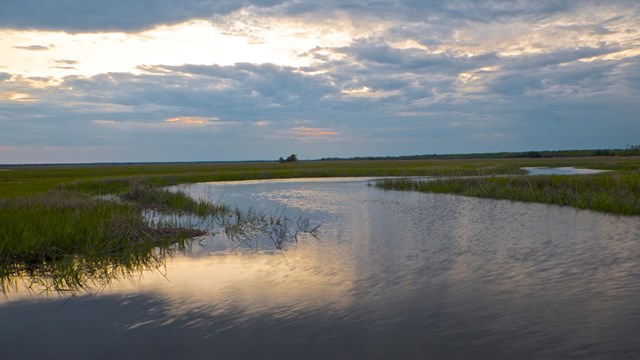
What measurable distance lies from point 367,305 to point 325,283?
1.76m

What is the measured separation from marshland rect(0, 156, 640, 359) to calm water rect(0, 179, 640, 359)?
0.13 ft

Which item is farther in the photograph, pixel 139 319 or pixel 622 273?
pixel 622 273

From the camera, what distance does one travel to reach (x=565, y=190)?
24.1 m

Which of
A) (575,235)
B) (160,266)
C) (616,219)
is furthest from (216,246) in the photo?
(616,219)

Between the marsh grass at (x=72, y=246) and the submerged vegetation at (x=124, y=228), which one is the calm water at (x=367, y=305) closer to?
the marsh grass at (x=72, y=246)

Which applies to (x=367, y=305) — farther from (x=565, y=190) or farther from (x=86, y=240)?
(x=565, y=190)

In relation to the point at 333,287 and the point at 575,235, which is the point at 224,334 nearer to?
the point at 333,287

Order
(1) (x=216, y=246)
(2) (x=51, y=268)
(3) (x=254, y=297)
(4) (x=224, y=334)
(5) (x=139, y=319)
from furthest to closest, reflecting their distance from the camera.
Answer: (1) (x=216, y=246)
(2) (x=51, y=268)
(3) (x=254, y=297)
(5) (x=139, y=319)
(4) (x=224, y=334)

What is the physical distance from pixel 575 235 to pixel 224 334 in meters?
12.5

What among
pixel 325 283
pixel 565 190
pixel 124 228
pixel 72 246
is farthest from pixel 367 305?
pixel 565 190

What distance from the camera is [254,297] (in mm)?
9344

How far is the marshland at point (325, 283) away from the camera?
23.2ft

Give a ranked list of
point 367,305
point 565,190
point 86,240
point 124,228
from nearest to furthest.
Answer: point 367,305, point 86,240, point 124,228, point 565,190

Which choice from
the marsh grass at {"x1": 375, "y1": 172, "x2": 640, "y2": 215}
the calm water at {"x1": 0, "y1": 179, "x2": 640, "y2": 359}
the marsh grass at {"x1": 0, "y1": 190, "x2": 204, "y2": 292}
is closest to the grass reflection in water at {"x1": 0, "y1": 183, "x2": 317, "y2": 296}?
the marsh grass at {"x1": 0, "y1": 190, "x2": 204, "y2": 292}
